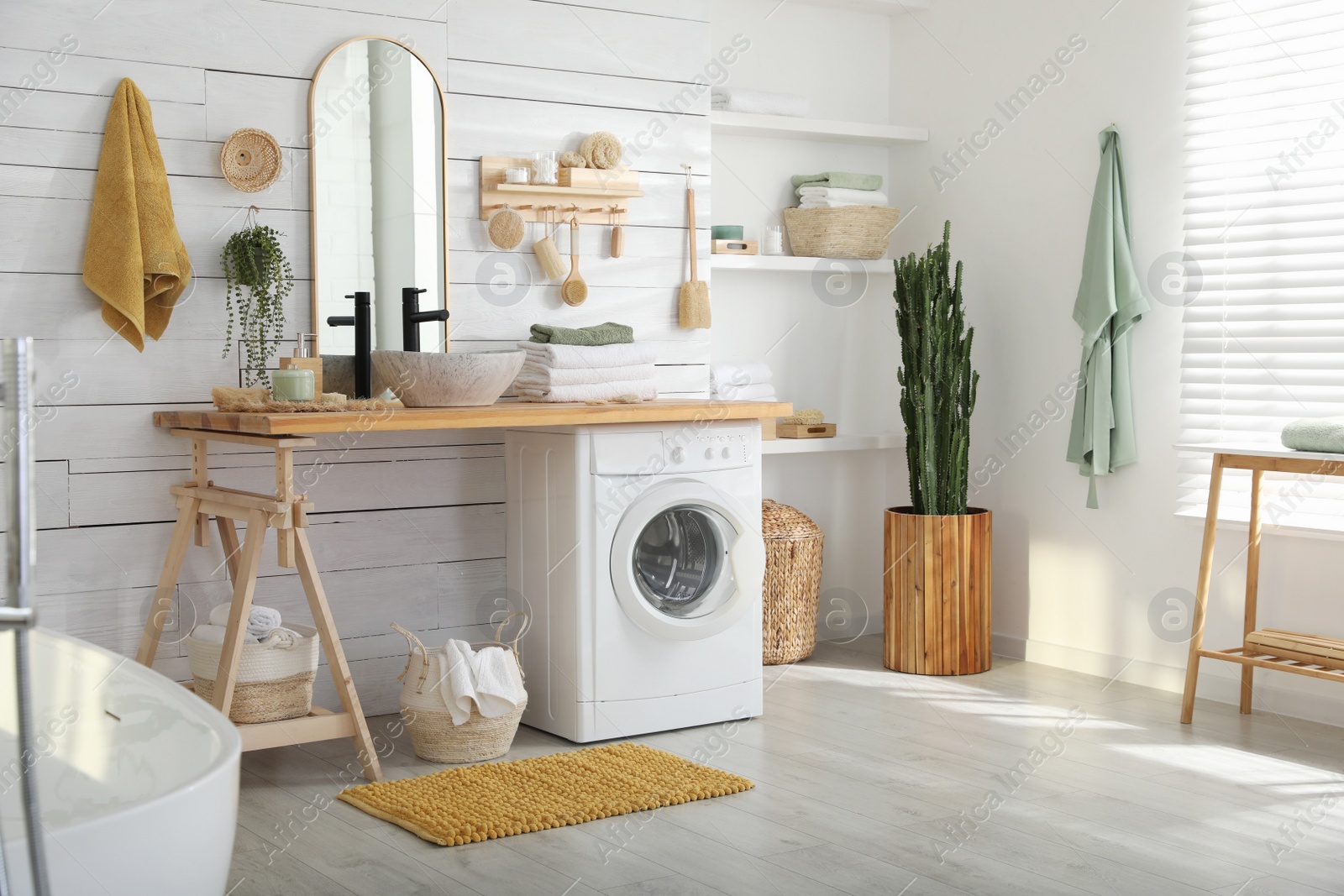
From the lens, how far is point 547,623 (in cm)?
337

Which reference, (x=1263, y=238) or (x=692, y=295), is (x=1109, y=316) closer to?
(x=1263, y=238)

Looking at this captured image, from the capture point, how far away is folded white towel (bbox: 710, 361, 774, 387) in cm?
414

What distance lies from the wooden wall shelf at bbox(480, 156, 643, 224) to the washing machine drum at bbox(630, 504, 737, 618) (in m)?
0.98

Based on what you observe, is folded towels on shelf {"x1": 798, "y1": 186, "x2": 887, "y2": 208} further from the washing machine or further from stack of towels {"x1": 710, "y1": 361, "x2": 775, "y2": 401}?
the washing machine

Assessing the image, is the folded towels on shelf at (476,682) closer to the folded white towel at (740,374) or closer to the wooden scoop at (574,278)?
the wooden scoop at (574,278)

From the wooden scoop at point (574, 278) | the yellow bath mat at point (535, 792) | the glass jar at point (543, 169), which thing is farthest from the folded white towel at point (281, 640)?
the glass jar at point (543, 169)

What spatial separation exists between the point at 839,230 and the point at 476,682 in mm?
2192

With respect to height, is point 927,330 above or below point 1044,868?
above

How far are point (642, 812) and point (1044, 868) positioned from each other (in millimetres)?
838

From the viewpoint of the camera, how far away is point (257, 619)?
3.05 metres

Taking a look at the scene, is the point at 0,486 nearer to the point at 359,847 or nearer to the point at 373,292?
the point at 373,292

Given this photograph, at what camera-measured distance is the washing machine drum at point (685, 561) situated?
339 cm

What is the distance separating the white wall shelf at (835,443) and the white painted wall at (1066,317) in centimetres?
31

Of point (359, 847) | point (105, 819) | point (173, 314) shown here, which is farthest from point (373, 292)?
point (105, 819)
